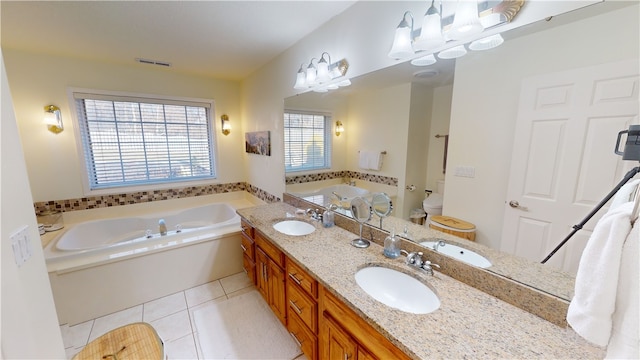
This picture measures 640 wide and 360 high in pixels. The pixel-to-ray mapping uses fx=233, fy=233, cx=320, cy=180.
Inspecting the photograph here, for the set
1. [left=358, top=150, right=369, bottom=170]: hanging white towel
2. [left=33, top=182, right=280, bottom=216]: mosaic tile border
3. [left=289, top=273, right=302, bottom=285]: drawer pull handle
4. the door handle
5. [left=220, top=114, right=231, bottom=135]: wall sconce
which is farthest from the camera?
[left=220, top=114, right=231, bottom=135]: wall sconce

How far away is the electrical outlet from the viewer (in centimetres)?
85

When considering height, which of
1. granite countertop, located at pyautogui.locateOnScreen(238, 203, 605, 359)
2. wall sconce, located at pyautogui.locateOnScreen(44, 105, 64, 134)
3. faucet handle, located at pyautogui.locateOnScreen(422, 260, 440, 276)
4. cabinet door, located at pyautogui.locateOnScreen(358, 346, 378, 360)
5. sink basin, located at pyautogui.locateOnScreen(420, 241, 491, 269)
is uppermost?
wall sconce, located at pyautogui.locateOnScreen(44, 105, 64, 134)

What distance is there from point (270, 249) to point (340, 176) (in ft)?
2.65

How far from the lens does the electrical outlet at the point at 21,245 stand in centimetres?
85

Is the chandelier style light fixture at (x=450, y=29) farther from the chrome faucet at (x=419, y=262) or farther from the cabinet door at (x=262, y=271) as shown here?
the cabinet door at (x=262, y=271)

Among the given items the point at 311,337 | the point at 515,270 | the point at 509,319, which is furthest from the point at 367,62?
the point at 311,337

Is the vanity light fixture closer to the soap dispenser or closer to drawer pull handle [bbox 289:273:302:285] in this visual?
the soap dispenser

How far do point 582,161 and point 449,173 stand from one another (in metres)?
0.47

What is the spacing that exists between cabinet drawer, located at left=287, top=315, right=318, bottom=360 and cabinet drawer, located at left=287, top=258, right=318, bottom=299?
253mm

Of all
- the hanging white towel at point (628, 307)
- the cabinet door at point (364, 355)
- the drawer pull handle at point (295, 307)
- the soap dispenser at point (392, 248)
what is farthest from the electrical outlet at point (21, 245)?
the hanging white towel at point (628, 307)

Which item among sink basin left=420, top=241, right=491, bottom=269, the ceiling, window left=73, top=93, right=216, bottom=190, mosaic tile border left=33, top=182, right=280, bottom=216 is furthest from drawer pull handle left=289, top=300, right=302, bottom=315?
window left=73, top=93, right=216, bottom=190

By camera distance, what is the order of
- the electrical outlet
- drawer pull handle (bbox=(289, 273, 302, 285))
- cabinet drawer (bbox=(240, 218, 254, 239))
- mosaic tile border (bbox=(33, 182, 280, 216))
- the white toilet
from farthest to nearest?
mosaic tile border (bbox=(33, 182, 280, 216)) < cabinet drawer (bbox=(240, 218, 254, 239)) < drawer pull handle (bbox=(289, 273, 302, 285)) < the white toilet < the electrical outlet

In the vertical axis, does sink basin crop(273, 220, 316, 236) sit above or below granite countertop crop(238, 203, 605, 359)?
below

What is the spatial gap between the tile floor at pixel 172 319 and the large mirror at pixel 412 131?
4.38ft
